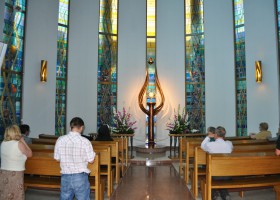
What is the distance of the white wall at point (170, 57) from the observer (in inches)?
419

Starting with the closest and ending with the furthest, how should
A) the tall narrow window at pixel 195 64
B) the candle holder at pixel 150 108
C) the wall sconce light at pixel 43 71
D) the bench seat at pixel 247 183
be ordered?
1. the bench seat at pixel 247 183
2. the wall sconce light at pixel 43 71
3. the candle holder at pixel 150 108
4. the tall narrow window at pixel 195 64

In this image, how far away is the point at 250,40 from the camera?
9.20m

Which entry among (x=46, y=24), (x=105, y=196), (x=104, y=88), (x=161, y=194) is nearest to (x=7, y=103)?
(x=46, y=24)

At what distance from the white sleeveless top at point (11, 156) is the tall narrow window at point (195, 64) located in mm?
7932

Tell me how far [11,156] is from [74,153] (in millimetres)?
810

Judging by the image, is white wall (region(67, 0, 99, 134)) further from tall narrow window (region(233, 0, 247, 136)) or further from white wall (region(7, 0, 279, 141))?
tall narrow window (region(233, 0, 247, 136))

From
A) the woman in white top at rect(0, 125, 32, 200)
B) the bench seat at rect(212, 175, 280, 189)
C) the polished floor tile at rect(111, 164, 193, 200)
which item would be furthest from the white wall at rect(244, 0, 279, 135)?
Answer: the woman in white top at rect(0, 125, 32, 200)

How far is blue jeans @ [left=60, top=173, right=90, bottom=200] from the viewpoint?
2.97m

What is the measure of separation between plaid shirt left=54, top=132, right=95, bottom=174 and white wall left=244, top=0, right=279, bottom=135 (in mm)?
7190

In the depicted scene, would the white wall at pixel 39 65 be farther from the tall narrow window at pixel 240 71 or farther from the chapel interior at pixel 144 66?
the tall narrow window at pixel 240 71

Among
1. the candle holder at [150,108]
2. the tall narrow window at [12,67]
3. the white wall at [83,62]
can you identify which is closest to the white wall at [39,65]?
the tall narrow window at [12,67]

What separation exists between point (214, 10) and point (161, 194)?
25.9 ft

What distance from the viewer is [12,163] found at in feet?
10.5

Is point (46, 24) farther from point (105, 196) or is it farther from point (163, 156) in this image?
point (105, 196)
